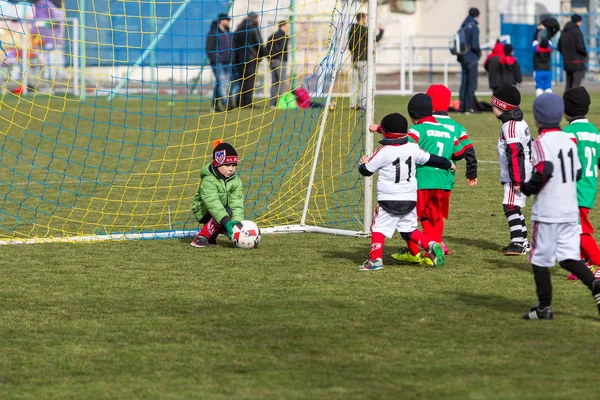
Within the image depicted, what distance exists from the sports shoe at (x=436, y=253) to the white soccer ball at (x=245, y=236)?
158cm

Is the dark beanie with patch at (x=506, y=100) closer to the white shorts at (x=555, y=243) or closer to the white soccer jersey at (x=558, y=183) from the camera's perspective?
the white soccer jersey at (x=558, y=183)

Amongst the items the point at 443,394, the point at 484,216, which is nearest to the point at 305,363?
the point at 443,394

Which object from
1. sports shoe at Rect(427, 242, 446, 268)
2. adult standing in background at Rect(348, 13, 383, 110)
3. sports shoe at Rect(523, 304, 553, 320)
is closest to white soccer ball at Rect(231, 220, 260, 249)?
sports shoe at Rect(427, 242, 446, 268)

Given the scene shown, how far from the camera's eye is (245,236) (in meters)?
9.03

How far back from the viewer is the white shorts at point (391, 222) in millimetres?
8078

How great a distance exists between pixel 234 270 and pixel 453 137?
195 cm

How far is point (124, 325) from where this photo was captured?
6500mm

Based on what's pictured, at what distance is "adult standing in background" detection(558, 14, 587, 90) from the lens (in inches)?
929

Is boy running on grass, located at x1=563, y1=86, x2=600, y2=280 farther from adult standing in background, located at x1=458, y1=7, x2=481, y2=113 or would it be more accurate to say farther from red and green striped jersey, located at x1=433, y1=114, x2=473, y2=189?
adult standing in background, located at x1=458, y1=7, x2=481, y2=113

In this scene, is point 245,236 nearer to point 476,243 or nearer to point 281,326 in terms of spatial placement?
point 476,243

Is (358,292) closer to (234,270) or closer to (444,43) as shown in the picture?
(234,270)

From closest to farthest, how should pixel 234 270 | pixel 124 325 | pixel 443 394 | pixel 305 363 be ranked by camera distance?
pixel 443 394 → pixel 305 363 → pixel 124 325 → pixel 234 270

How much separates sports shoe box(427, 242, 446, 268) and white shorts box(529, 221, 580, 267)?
5.86ft

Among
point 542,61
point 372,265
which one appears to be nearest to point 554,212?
point 372,265
